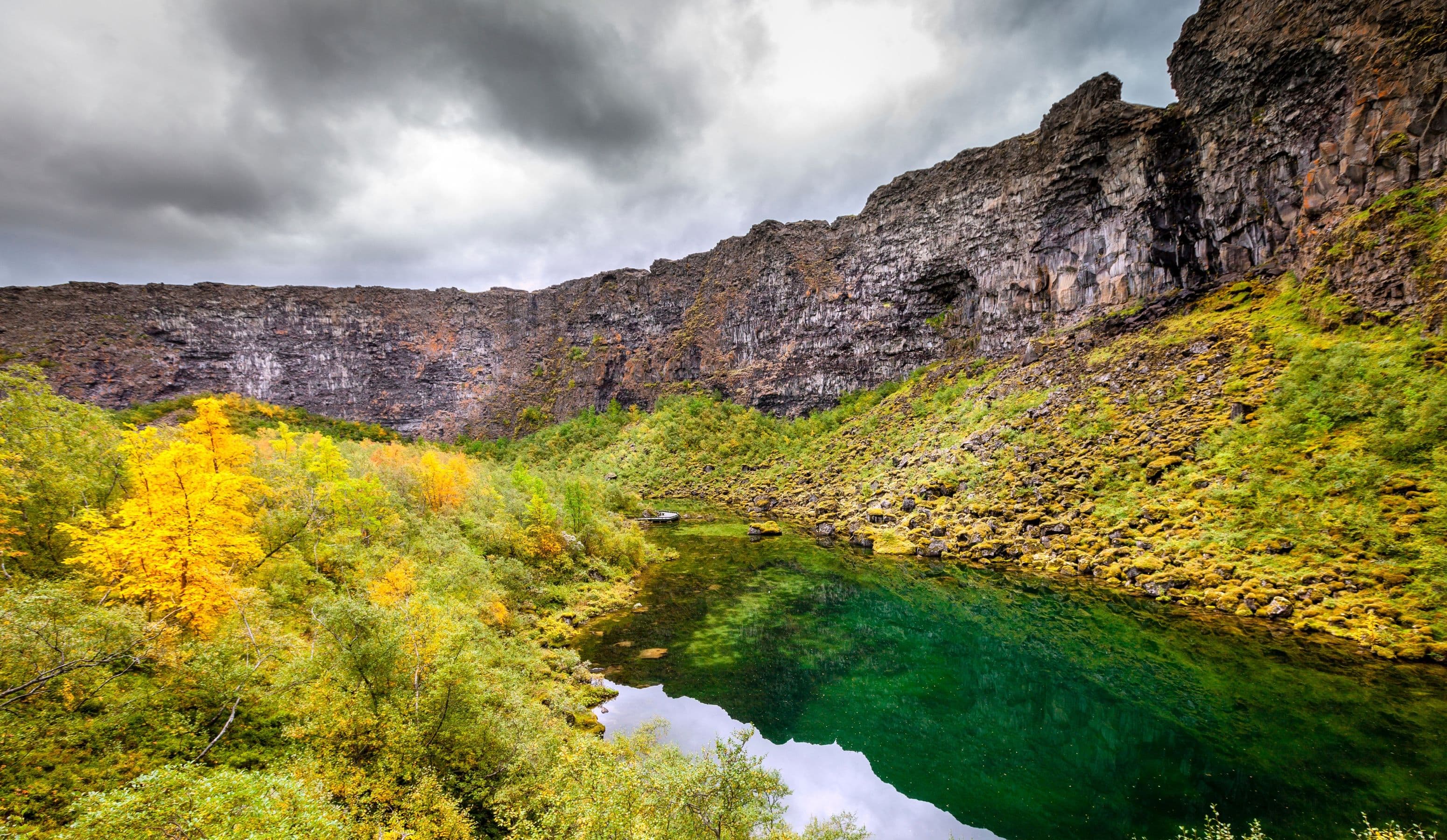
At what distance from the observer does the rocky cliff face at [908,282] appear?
25484 mm

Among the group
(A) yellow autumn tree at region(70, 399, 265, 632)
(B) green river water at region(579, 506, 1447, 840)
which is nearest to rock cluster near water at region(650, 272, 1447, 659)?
(B) green river water at region(579, 506, 1447, 840)

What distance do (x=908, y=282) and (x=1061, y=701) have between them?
49460mm

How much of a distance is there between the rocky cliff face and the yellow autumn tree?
38.2 metres

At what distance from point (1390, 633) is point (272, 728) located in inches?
1013

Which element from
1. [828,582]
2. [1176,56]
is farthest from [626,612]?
[1176,56]

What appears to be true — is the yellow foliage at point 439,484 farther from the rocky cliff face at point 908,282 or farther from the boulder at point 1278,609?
the rocky cliff face at point 908,282

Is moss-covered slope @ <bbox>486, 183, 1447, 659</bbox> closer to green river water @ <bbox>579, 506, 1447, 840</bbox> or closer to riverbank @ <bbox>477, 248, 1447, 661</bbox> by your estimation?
riverbank @ <bbox>477, 248, 1447, 661</bbox>

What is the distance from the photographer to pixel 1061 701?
1360 cm

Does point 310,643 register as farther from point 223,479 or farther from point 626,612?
point 626,612

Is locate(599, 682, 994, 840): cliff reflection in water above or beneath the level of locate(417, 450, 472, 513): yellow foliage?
beneath

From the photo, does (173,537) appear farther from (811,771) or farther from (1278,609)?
(1278,609)

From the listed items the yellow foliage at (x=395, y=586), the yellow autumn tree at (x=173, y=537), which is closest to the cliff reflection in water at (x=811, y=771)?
the yellow foliage at (x=395, y=586)

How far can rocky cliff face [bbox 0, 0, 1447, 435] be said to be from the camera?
25484 millimetres

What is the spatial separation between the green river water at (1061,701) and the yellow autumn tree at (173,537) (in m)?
10.4
